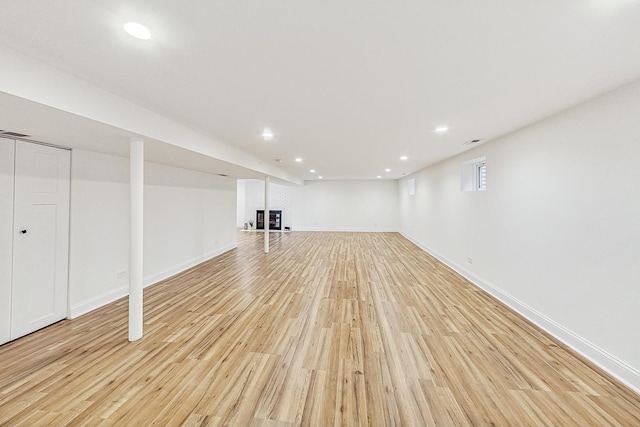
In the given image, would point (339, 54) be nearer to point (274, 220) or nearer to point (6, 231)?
point (6, 231)

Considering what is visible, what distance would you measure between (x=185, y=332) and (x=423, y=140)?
4.17 metres

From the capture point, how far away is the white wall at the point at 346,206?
11172mm

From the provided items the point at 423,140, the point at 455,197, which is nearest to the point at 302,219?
the point at 455,197

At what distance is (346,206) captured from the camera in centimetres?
1135

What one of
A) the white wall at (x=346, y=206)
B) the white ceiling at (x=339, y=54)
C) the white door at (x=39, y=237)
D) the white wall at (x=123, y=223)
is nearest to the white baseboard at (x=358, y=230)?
the white wall at (x=346, y=206)

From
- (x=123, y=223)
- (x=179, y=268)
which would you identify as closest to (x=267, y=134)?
(x=123, y=223)

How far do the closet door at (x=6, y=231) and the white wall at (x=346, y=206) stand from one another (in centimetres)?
928

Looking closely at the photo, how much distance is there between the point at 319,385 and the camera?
1898 mm

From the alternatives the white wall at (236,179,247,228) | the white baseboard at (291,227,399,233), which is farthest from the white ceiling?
the white wall at (236,179,247,228)

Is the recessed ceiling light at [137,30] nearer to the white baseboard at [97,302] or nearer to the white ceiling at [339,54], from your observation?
the white ceiling at [339,54]

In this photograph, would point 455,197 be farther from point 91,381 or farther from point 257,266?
point 91,381

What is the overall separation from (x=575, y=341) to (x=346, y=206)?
30.3 ft

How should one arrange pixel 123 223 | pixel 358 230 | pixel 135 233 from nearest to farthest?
pixel 135 233, pixel 123 223, pixel 358 230

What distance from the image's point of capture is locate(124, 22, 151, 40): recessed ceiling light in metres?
1.32
